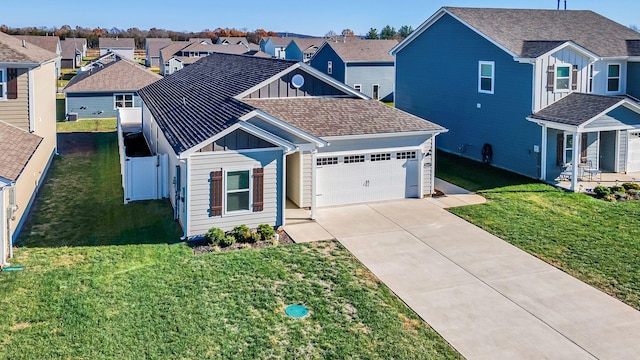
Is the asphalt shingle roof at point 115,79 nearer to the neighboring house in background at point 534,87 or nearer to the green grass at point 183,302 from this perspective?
the neighboring house in background at point 534,87

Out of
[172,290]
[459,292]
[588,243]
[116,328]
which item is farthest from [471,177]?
[116,328]

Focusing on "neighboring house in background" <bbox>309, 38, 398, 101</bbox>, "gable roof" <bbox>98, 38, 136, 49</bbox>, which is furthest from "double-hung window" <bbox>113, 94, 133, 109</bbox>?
"gable roof" <bbox>98, 38, 136, 49</bbox>

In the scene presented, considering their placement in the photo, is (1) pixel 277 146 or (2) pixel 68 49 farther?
(2) pixel 68 49

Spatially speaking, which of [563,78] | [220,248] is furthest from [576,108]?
[220,248]

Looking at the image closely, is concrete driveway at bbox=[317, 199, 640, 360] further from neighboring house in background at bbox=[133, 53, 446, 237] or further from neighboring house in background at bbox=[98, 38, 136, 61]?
neighboring house in background at bbox=[98, 38, 136, 61]

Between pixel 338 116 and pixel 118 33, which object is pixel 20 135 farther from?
pixel 118 33

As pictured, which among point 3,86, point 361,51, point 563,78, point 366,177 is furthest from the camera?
point 361,51

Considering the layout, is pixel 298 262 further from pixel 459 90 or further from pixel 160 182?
pixel 459 90
